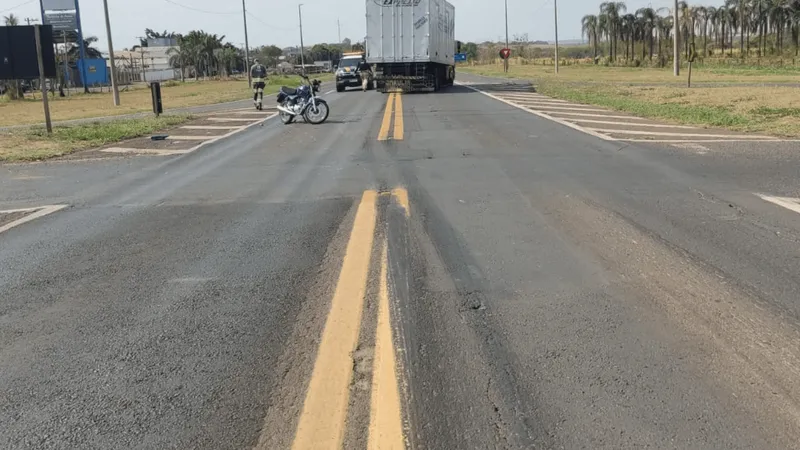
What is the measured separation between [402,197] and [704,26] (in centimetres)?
10417

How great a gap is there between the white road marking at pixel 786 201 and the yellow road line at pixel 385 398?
15.7 feet

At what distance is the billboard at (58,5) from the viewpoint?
58.4m

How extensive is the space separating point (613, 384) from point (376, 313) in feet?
5.02

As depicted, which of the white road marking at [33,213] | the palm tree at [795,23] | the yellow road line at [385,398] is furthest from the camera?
the palm tree at [795,23]

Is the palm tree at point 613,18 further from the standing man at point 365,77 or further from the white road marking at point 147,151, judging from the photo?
the white road marking at point 147,151

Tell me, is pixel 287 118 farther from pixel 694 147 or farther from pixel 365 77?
pixel 365 77

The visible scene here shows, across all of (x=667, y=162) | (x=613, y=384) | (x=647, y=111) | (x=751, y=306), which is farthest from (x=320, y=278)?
(x=647, y=111)

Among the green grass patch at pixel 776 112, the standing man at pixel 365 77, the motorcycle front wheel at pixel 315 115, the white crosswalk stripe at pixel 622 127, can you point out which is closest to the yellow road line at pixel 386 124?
the motorcycle front wheel at pixel 315 115

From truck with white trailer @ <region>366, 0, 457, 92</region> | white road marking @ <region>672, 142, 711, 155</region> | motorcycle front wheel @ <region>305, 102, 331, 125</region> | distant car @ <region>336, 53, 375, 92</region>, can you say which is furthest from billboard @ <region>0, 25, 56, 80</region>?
distant car @ <region>336, 53, 375, 92</region>

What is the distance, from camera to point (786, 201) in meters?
7.49

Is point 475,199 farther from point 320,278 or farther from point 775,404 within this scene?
point 775,404

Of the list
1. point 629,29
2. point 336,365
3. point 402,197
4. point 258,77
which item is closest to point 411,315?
point 336,365

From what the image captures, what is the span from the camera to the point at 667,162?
1030 cm

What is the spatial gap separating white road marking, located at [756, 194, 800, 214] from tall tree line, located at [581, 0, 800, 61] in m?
80.6
